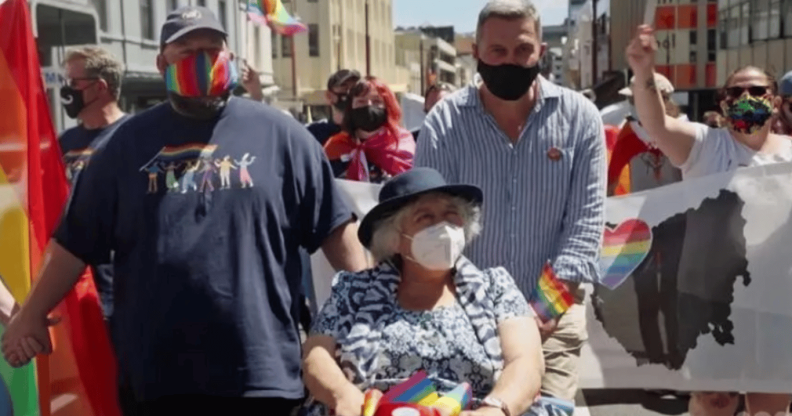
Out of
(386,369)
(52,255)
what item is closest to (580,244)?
(386,369)

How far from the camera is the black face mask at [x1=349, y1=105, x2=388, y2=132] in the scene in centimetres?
773

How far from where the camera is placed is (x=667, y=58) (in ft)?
145

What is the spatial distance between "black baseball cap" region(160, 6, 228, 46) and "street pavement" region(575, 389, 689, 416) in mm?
3769

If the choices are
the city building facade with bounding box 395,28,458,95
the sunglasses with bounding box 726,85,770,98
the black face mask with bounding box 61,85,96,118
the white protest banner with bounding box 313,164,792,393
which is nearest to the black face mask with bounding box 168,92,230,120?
the black face mask with bounding box 61,85,96,118

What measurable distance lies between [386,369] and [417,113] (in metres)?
9.51

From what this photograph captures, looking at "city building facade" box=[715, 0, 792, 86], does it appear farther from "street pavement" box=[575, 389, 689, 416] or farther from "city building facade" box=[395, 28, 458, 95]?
"city building facade" box=[395, 28, 458, 95]

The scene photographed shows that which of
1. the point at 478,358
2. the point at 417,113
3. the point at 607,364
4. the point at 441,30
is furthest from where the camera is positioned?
the point at 441,30

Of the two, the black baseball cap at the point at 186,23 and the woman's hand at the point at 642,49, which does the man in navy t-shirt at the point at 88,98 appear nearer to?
the black baseball cap at the point at 186,23

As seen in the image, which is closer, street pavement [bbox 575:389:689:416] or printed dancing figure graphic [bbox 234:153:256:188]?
printed dancing figure graphic [bbox 234:153:256:188]

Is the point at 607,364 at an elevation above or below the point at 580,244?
below

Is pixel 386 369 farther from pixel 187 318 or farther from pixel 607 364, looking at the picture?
pixel 607 364

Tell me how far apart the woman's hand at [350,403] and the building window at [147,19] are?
30599mm

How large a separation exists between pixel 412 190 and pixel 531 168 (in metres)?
0.51

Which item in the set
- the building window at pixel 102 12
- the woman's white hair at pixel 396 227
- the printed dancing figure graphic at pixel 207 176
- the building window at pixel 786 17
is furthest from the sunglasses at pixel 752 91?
the building window at pixel 102 12
